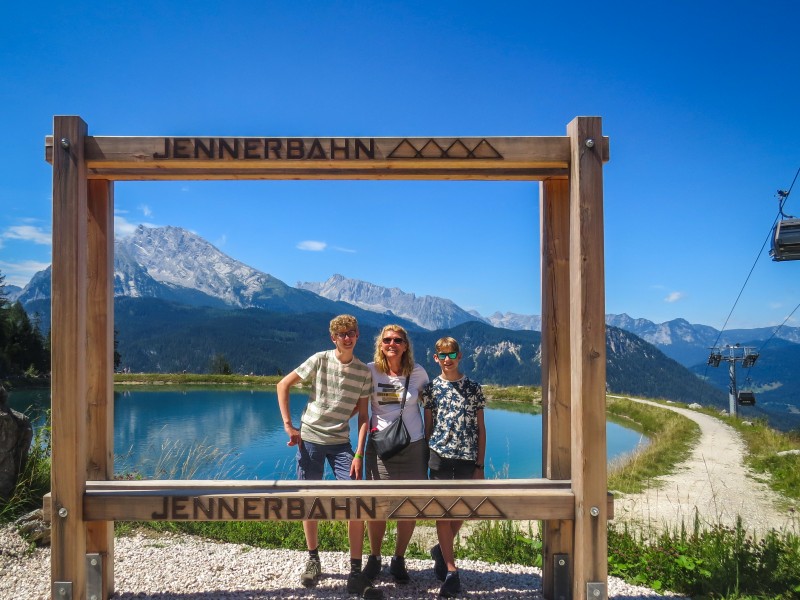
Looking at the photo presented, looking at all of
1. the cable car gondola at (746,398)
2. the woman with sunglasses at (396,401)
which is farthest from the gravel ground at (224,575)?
the cable car gondola at (746,398)

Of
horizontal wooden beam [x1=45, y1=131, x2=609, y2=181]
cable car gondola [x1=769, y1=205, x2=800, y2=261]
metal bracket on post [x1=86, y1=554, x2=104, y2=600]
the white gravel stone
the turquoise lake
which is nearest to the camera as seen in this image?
horizontal wooden beam [x1=45, y1=131, x2=609, y2=181]

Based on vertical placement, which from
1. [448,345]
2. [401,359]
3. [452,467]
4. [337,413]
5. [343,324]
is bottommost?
[452,467]

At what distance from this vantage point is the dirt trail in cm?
866

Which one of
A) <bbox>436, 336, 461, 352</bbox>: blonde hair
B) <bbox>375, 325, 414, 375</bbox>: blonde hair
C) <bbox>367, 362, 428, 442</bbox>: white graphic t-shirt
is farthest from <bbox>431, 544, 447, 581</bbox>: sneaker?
<bbox>436, 336, 461, 352</bbox>: blonde hair

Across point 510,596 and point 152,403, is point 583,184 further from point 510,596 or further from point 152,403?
point 152,403

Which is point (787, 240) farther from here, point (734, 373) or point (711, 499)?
point (734, 373)

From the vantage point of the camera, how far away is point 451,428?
432cm

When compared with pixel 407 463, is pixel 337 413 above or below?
above

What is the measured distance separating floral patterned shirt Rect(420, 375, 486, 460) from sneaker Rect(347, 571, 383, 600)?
1.08 m

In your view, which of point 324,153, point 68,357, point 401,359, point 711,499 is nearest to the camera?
point 68,357

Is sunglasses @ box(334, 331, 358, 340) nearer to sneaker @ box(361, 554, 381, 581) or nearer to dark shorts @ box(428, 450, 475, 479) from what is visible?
dark shorts @ box(428, 450, 475, 479)

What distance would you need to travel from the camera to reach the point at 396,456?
Answer: 4.36m

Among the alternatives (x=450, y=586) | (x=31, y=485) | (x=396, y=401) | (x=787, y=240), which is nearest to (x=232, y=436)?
(x=31, y=485)

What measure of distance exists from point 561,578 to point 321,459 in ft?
6.32
